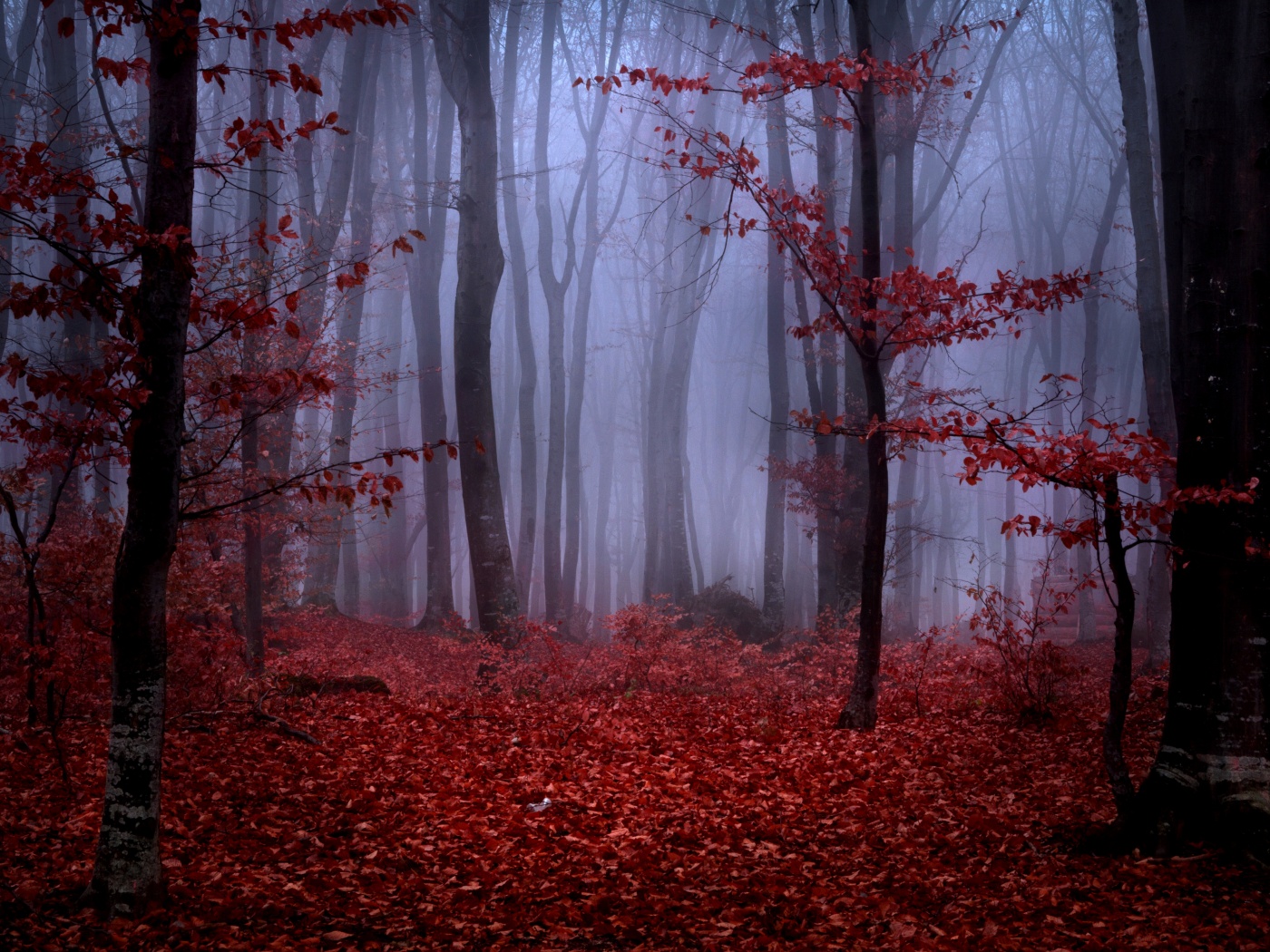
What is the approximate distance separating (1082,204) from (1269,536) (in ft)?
129

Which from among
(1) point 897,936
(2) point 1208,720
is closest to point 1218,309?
(2) point 1208,720

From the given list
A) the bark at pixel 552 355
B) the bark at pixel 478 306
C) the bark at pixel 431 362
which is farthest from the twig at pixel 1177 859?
the bark at pixel 552 355

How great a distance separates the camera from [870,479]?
759cm

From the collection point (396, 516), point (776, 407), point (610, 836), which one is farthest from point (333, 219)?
point (610, 836)

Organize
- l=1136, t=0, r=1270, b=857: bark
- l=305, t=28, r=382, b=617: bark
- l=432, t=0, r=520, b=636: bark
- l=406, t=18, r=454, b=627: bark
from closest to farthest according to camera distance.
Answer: l=1136, t=0, r=1270, b=857: bark
l=432, t=0, r=520, b=636: bark
l=305, t=28, r=382, b=617: bark
l=406, t=18, r=454, b=627: bark

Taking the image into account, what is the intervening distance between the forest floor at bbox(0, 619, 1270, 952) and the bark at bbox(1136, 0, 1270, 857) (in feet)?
1.37

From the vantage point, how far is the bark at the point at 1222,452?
14.5 feet

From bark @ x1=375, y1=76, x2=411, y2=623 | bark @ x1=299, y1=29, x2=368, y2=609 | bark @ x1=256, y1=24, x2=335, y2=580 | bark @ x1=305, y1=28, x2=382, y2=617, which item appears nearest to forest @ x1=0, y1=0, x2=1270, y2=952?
bark @ x1=256, y1=24, x2=335, y2=580

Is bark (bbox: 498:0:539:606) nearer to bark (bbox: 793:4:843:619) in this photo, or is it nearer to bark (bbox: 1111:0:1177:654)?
bark (bbox: 793:4:843:619)

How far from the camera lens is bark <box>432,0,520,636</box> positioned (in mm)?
11617

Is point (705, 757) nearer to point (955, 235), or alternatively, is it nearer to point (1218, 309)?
point (1218, 309)

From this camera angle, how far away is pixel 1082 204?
37.1 m

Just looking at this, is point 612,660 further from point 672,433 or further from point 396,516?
point 396,516

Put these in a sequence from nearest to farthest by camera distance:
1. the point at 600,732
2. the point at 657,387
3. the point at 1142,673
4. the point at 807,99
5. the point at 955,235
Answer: the point at 600,732 → the point at 1142,673 → the point at 657,387 → the point at 807,99 → the point at 955,235
